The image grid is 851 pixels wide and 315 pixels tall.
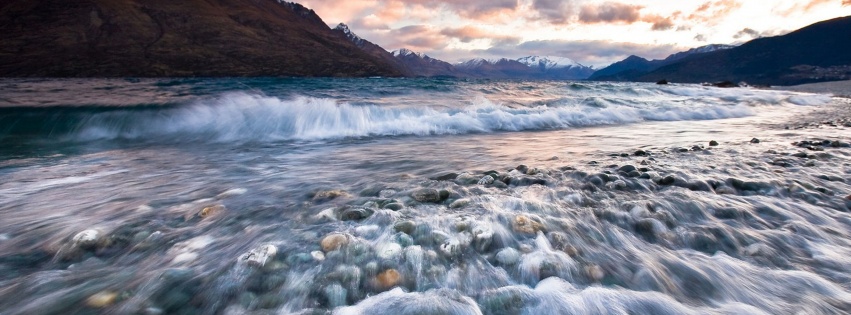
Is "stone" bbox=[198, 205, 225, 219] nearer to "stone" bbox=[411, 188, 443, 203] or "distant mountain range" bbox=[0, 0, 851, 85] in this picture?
"stone" bbox=[411, 188, 443, 203]

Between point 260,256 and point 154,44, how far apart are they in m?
141

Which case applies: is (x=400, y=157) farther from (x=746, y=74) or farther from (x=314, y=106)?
(x=746, y=74)

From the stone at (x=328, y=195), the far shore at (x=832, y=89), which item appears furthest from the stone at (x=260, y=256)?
the far shore at (x=832, y=89)

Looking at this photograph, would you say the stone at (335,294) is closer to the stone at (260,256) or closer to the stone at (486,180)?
the stone at (260,256)

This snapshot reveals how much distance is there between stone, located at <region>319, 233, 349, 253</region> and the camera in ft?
8.62

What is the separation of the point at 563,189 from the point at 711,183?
1.61 m

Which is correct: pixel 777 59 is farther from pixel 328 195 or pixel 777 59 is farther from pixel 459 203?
pixel 328 195

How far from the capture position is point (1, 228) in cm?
322

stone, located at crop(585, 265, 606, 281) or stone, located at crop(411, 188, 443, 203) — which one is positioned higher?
stone, located at crop(411, 188, 443, 203)

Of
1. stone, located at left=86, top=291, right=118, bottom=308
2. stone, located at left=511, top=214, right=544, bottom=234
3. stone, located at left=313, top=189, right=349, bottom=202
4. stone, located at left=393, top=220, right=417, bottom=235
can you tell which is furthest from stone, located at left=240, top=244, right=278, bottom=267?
stone, located at left=511, top=214, right=544, bottom=234

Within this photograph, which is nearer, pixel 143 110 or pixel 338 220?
pixel 338 220

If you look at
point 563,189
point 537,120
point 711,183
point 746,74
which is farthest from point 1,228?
point 746,74

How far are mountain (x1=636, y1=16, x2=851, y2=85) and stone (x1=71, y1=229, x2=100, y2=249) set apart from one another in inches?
6985

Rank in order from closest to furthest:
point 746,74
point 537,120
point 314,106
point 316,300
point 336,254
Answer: point 316,300
point 336,254
point 537,120
point 314,106
point 746,74
